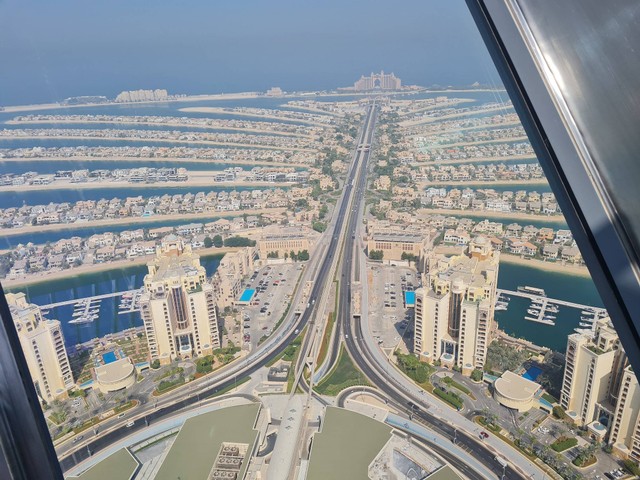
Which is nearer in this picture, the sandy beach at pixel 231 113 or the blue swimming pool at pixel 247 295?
the blue swimming pool at pixel 247 295

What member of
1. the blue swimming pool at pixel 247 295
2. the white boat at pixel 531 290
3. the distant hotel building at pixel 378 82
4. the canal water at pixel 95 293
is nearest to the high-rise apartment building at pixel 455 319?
the white boat at pixel 531 290

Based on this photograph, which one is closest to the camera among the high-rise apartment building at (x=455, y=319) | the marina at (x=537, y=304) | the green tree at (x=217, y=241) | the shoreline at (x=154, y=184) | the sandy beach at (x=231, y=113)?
the high-rise apartment building at (x=455, y=319)

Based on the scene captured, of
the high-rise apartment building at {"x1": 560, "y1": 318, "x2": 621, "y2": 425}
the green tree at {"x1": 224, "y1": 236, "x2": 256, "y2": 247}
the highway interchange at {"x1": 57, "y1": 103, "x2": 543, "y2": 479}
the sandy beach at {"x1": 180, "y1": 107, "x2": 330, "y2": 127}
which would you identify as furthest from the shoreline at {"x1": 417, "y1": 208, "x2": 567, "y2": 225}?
the sandy beach at {"x1": 180, "y1": 107, "x2": 330, "y2": 127}

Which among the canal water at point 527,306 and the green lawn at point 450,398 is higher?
the canal water at point 527,306

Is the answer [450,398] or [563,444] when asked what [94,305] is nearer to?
[450,398]

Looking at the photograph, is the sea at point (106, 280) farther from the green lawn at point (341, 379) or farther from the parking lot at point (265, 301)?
the green lawn at point (341, 379)

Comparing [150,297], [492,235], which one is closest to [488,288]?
[492,235]

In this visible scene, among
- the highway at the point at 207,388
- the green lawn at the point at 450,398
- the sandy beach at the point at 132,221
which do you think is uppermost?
the sandy beach at the point at 132,221

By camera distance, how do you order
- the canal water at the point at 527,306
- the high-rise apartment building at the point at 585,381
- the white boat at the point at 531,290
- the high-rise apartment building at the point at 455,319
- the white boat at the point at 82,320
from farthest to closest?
the white boat at the point at 531,290 < the white boat at the point at 82,320 < the high-rise apartment building at the point at 455,319 < the canal water at the point at 527,306 < the high-rise apartment building at the point at 585,381
